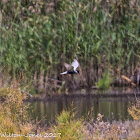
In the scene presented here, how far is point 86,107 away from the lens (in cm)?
761

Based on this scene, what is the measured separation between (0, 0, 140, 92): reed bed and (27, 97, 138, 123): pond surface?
0.60 metres

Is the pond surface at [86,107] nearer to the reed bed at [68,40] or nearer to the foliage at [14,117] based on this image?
the reed bed at [68,40]

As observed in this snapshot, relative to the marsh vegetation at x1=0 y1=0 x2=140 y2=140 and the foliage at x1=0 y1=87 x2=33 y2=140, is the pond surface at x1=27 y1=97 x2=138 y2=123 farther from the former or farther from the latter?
the foliage at x1=0 y1=87 x2=33 y2=140

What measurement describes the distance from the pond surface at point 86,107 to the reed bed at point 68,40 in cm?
60

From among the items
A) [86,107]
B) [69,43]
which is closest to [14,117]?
[86,107]

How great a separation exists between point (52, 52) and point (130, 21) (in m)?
1.63

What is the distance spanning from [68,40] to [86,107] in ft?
5.47

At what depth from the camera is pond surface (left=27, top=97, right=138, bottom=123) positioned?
22.8 ft

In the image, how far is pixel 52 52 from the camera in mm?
8812

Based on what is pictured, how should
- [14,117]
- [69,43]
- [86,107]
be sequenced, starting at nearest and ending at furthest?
[14,117] < [86,107] < [69,43]

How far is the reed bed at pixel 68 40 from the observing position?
8719mm

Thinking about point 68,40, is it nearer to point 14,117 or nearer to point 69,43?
point 69,43

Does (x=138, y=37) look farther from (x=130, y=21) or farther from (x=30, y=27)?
(x=30, y=27)

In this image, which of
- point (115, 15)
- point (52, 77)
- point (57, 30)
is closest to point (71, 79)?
point (52, 77)
